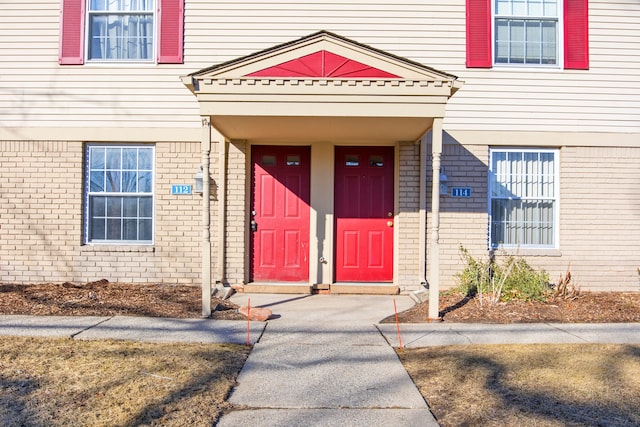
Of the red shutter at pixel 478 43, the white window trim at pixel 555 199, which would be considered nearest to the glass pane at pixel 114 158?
the red shutter at pixel 478 43

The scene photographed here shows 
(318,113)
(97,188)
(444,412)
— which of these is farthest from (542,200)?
(97,188)

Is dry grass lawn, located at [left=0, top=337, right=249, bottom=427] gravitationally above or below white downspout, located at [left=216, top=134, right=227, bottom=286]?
below

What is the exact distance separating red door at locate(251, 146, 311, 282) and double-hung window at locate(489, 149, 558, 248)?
332 cm

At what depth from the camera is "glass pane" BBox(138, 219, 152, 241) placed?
362 inches

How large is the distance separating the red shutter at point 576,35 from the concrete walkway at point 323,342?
4578 millimetres

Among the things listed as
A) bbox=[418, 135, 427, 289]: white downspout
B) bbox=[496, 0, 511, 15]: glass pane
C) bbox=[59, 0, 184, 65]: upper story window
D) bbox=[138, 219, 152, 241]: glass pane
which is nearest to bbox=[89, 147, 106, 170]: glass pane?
bbox=[138, 219, 152, 241]: glass pane

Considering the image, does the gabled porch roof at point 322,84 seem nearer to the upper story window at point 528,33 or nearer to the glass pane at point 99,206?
the upper story window at point 528,33

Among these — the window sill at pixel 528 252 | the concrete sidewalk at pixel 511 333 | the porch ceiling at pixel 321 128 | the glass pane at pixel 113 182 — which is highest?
the porch ceiling at pixel 321 128

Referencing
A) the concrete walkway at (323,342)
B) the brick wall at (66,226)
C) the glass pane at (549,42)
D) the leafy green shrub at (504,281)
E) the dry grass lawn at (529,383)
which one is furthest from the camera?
the glass pane at (549,42)

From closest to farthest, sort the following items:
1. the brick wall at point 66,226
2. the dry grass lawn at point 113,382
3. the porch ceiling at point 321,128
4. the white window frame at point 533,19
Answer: the dry grass lawn at point 113,382 < the porch ceiling at point 321,128 < the brick wall at point 66,226 < the white window frame at point 533,19

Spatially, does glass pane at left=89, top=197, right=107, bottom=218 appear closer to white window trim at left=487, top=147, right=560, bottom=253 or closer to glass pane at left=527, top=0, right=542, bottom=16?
white window trim at left=487, top=147, right=560, bottom=253

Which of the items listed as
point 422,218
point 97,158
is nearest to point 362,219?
point 422,218

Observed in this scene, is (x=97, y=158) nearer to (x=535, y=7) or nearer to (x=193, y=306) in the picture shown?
(x=193, y=306)

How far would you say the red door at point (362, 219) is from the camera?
9297mm
